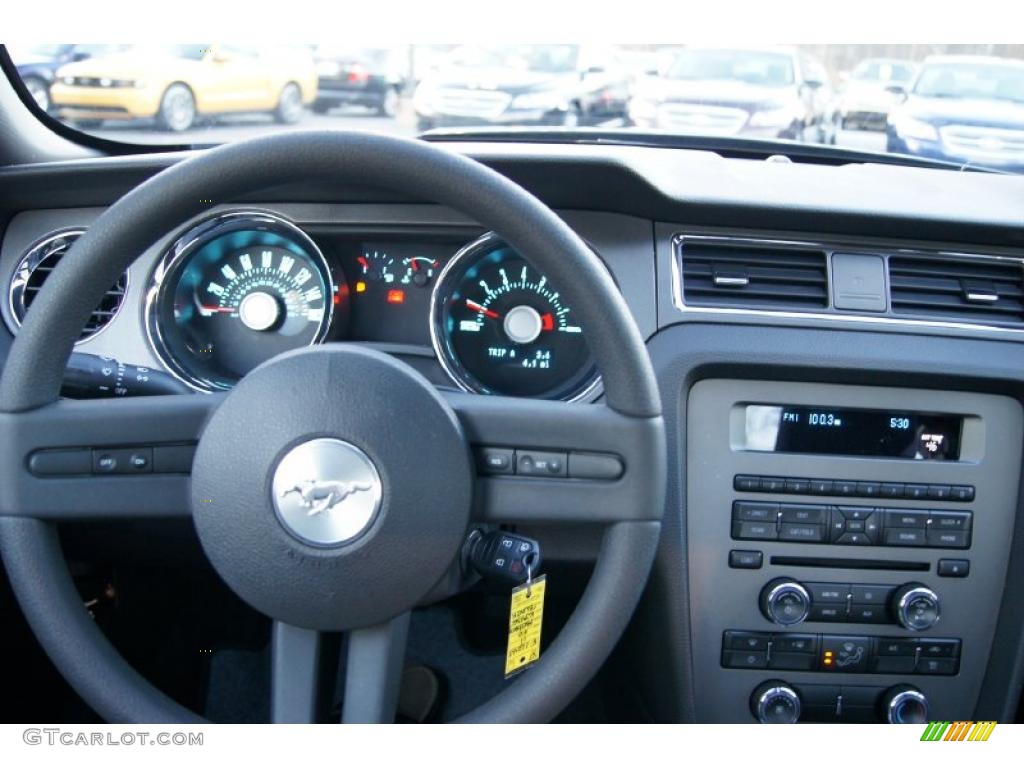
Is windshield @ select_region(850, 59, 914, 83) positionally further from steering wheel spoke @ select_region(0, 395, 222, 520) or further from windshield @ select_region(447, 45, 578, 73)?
steering wheel spoke @ select_region(0, 395, 222, 520)

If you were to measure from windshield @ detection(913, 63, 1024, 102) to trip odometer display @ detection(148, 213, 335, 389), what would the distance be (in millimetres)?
2087

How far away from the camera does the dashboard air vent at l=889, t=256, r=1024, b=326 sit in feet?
6.75

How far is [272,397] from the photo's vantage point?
4.72 feet

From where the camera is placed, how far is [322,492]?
4.60ft

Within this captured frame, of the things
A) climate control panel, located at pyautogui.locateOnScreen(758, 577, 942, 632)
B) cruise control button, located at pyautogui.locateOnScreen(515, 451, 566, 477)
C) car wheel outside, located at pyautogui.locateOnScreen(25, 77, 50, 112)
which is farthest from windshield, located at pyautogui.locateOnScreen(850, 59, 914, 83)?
cruise control button, located at pyautogui.locateOnScreen(515, 451, 566, 477)

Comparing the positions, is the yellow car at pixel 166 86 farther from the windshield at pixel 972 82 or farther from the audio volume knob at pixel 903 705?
the windshield at pixel 972 82

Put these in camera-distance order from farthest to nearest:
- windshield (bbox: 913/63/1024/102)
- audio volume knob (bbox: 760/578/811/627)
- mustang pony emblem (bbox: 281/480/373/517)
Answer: windshield (bbox: 913/63/1024/102)
audio volume knob (bbox: 760/578/811/627)
mustang pony emblem (bbox: 281/480/373/517)

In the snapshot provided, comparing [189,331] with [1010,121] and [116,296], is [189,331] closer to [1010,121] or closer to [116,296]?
[116,296]

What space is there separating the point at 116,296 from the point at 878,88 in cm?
327

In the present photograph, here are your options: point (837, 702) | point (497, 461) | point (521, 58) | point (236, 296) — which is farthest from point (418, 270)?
point (521, 58)

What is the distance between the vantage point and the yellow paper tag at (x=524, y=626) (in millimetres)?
1567

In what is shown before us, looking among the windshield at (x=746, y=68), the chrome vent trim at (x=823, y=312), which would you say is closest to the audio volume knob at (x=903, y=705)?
the chrome vent trim at (x=823, y=312)

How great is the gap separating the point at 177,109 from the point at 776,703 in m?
2.16
